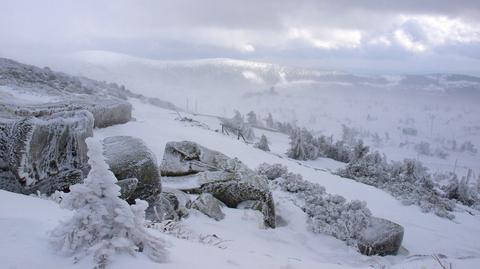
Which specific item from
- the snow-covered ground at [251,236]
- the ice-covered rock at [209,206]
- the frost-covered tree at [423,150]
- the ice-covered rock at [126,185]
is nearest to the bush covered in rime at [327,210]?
the snow-covered ground at [251,236]

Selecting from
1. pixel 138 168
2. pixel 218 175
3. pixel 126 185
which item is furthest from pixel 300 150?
pixel 126 185

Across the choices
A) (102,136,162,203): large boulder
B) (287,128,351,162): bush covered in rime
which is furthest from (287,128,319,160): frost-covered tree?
(102,136,162,203): large boulder

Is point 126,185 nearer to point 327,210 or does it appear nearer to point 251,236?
point 251,236

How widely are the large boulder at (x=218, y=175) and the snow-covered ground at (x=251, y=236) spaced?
1.67ft

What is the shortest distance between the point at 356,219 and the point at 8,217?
8.51 m

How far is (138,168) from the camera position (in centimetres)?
747

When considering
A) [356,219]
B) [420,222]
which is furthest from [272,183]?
[420,222]

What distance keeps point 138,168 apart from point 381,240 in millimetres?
5869

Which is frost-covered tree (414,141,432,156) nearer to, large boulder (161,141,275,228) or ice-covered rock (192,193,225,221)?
large boulder (161,141,275,228)

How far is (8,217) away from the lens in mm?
3818

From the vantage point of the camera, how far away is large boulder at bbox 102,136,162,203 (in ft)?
24.2

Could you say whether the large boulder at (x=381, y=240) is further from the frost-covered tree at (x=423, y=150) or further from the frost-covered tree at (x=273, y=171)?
the frost-covered tree at (x=423, y=150)

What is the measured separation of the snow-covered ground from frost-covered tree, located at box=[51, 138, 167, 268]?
106mm

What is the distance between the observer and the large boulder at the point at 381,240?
366 inches
